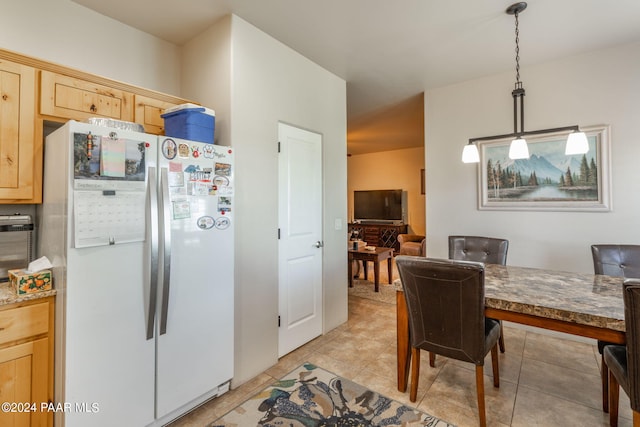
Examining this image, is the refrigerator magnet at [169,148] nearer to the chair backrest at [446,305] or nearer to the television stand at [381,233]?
the chair backrest at [446,305]

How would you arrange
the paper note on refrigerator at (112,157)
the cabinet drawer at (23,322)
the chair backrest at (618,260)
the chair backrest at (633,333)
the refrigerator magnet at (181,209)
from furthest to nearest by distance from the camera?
the chair backrest at (618,260) < the refrigerator magnet at (181,209) < the paper note on refrigerator at (112,157) < the cabinet drawer at (23,322) < the chair backrest at (633,333)

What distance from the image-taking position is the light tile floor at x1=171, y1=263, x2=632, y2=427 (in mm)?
1851

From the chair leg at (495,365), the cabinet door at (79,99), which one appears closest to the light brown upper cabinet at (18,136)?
the cabinet door at (79,99)

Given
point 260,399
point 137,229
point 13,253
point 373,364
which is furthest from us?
point 373,364

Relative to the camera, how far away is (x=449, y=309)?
1740 millimetres

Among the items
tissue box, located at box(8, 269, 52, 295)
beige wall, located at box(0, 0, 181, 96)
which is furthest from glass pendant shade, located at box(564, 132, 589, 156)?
tissue box, located at box(8, 269, 52, 295)

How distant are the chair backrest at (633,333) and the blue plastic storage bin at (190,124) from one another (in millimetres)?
2356

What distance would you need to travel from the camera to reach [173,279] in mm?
1739

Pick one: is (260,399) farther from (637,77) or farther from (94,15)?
(637,77)

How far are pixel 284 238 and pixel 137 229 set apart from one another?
48.0 inches

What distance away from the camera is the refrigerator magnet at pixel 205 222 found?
1881 millimetres

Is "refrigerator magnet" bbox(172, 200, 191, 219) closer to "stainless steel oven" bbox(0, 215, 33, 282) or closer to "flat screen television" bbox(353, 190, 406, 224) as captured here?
"stainless steel oven" bbox(0, 215, 33, 282)

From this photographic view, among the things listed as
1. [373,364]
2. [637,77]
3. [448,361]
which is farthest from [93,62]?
[637,77]

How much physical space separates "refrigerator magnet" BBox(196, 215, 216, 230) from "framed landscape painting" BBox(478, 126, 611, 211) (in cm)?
291
